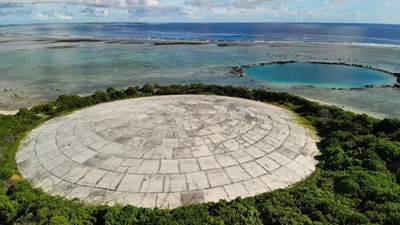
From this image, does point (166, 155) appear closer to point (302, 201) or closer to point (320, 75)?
point (302, 201)

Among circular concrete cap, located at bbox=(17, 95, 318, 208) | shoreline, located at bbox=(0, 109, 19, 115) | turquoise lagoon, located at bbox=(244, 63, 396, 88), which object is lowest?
shoreline, located at bbox=(0, 109, 19, 115)

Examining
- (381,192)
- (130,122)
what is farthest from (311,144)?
(130,122)

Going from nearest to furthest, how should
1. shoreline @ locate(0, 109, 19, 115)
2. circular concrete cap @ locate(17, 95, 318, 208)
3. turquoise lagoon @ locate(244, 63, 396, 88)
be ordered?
1. circular concrete cap @ locate(17, 95, 318, 208)
2. shoreline @ locate(0, 109, 19, 115)
3. turquoise lagoon @ locate(244, 63, 396, 88)

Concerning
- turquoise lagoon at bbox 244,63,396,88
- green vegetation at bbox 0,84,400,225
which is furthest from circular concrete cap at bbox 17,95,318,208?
turquoise lagoon at bbox 244,63,396,88

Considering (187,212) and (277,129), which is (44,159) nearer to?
(187,212)

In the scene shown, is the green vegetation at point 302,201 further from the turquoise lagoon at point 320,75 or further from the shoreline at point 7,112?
the turquoise lagoon at point 320,75

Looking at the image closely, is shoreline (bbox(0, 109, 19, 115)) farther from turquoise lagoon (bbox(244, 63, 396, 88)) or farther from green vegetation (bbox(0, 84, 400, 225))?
turquoise lagoon (bbox(244, 63, 396, 88))
